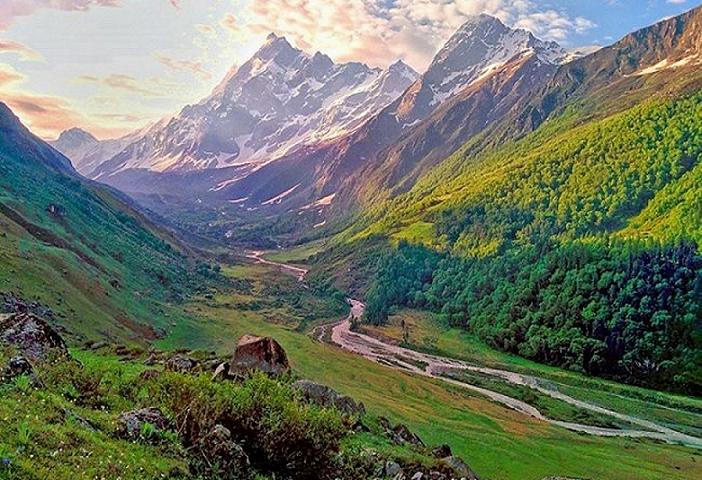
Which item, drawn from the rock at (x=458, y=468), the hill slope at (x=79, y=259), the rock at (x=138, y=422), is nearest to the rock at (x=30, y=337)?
the rock at (x=138, y=422)

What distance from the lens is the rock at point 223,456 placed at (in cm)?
1816

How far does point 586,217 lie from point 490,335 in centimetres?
6890

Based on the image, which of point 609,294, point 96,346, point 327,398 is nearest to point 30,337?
point 327,398

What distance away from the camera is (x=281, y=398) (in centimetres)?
2161

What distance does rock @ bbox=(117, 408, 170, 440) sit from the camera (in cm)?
1798

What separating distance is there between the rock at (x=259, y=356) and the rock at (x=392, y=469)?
14.6 meters

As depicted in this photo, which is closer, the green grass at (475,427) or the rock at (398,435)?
the rock at (398,435)

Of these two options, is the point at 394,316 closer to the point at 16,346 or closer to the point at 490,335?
the point at 490,335

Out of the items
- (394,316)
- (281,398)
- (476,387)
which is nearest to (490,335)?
(394,316)

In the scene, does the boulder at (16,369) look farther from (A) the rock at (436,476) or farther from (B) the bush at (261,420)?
(A) the rock at (436,476)

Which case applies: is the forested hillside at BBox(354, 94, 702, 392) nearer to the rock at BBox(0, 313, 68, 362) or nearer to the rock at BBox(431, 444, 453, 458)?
the rock at BBox(431, 444, 453, 458)

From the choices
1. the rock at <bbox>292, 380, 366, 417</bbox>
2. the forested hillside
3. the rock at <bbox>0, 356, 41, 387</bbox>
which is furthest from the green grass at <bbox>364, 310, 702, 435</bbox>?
the rock at <bbox>0, 356, 41, 387</bbox>

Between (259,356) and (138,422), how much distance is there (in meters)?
23.9

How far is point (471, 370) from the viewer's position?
416ft
